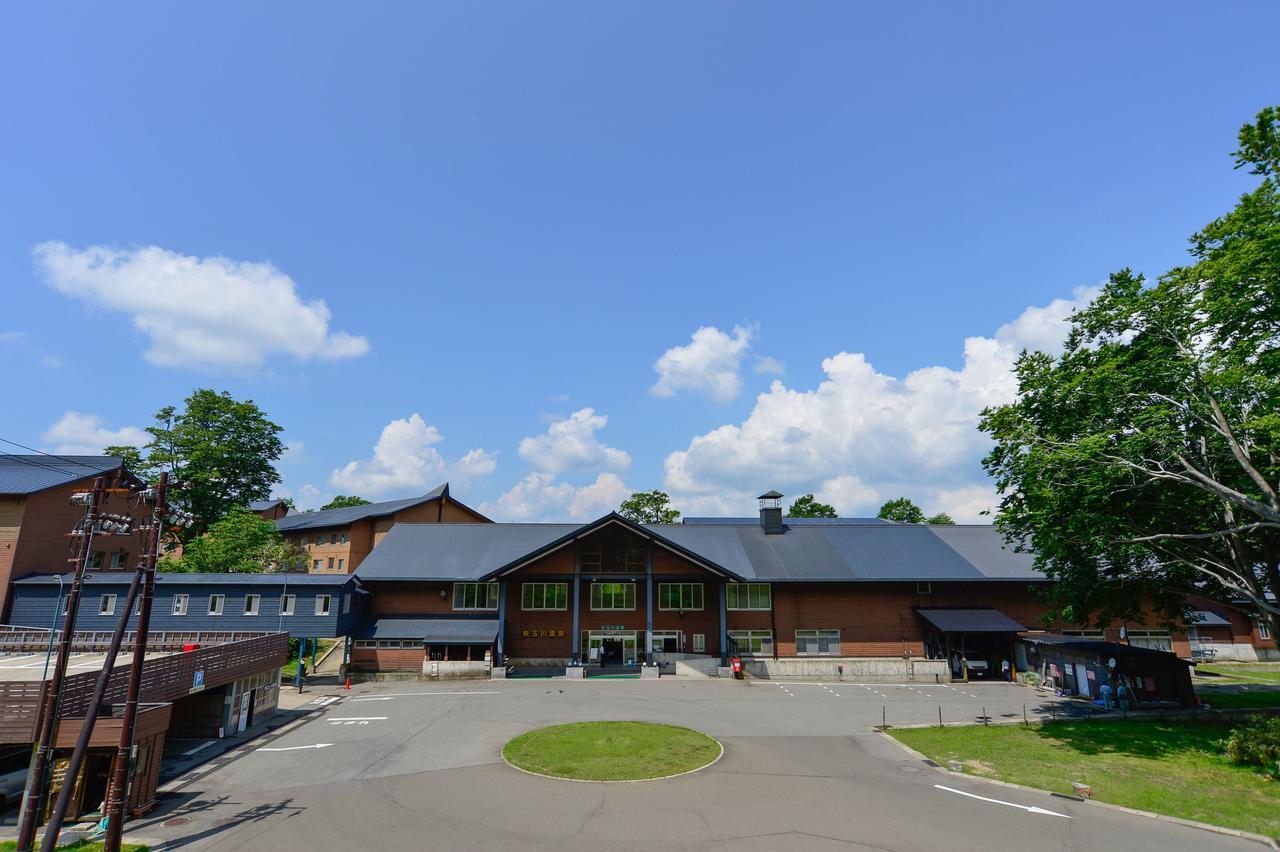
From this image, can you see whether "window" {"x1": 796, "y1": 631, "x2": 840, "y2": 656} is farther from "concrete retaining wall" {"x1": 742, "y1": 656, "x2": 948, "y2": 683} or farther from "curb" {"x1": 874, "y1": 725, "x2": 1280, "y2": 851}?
"curb" {"x1": 874, "y1": 725, "x2": 1280, "y2": 851}

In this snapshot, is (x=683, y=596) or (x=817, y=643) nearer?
(x=817, y=643)

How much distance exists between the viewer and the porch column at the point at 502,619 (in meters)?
39.9

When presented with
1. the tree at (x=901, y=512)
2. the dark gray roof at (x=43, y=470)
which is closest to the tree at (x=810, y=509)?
the tree at (x=901, y=512)

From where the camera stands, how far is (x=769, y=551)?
4616cm

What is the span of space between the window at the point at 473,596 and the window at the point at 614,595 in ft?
22.4

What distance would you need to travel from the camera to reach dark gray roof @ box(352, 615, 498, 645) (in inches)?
1535

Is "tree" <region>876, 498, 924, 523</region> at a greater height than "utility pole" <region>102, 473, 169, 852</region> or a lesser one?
greater

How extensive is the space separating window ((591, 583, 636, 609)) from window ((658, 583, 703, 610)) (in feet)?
6.53

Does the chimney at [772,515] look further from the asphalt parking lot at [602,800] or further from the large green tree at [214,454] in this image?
the large green tree at [214,454]

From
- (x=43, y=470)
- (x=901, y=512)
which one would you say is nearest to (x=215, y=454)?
(x=43, y=470)

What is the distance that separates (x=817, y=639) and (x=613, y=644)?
44.7ft

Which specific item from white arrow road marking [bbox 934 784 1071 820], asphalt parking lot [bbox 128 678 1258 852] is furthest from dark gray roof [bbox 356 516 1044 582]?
white arrow road marking [bbox 934 784 1071 820]

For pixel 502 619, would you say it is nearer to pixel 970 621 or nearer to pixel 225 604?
pixel 225 604

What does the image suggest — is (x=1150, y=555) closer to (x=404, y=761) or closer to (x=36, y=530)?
(x=404, y=761)
